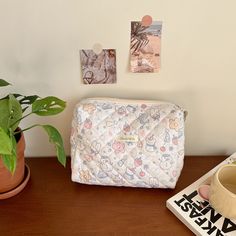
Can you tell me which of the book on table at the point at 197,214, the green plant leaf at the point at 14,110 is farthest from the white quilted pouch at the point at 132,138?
the green plant leaf at the point at 14,110

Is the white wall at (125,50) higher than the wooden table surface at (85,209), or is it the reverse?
the white wall at (125,50)

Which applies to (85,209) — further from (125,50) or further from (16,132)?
(125,50)

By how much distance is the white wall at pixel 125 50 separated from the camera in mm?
793

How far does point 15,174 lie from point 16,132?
12cm

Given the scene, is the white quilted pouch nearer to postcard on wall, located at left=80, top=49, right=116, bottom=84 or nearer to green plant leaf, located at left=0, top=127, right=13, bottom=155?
postcard on wall, located at left=80, top=49, right=116, bottom=84

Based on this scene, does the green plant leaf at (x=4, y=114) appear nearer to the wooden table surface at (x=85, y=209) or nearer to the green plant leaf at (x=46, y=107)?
the green plant leaf at (x=46, y=107)

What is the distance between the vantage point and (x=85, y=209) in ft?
2.85

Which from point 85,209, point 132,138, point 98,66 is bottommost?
point 85,209

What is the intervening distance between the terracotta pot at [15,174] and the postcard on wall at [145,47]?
0.36m

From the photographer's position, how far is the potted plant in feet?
2.40

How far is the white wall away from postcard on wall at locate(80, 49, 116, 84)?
0.02 meters

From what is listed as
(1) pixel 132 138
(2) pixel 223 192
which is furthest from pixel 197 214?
(1) pixel 132 138

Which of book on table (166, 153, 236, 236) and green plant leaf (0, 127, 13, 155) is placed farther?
book on table (166, 153, 236, 236)

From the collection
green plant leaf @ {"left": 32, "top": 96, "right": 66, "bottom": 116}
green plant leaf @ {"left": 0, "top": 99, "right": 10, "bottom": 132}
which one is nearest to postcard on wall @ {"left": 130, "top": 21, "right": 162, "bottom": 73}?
green plant leaf @ {"left": 32, "top": 96, "right": 66, "bottom": 116}
